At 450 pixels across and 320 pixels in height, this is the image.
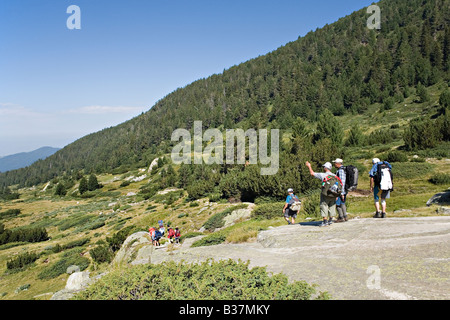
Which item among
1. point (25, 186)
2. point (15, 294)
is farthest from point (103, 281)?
point (25, 186)

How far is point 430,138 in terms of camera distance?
101 feet

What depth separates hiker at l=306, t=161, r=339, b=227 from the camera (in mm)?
8312

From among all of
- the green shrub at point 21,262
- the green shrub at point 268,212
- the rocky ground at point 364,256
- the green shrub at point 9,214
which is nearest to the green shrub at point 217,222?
the green shrub at point 268,212

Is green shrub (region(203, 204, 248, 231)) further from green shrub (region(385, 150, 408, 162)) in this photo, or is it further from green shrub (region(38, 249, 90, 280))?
green shrub (region(385, 150, 408, 162))

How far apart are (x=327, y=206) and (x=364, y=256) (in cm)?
312

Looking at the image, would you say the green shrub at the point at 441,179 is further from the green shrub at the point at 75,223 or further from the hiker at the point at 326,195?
the green shrub at the point at 75,223

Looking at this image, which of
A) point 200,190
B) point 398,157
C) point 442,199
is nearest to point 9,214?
point 200,190

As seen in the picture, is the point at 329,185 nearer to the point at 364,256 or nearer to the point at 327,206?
the point at 327,206

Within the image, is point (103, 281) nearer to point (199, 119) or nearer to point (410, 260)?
point (410, 260)

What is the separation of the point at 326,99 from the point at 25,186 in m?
191

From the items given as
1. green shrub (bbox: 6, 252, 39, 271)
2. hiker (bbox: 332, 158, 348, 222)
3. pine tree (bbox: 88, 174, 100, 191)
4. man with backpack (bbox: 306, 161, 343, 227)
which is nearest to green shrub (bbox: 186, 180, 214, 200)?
green shrub (bbox: 6, 252, 39, 271)

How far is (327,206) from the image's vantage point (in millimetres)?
9016

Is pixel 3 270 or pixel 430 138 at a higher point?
pixel 430 138
